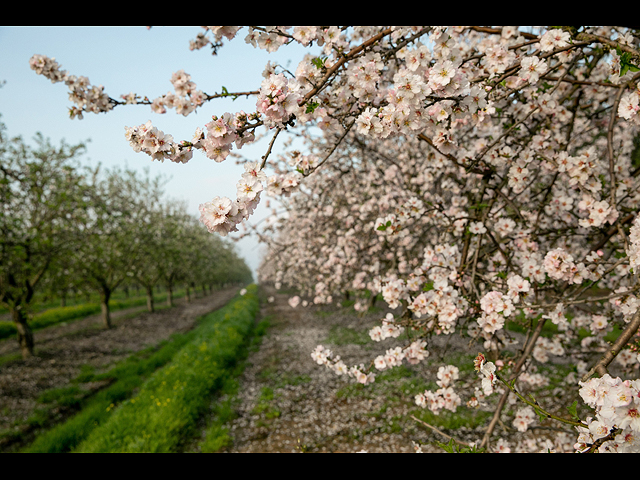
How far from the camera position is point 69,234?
1171cm

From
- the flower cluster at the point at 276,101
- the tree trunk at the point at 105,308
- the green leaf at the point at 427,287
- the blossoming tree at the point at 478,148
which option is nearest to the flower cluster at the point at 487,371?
the blossoming tree at the point at 478,148

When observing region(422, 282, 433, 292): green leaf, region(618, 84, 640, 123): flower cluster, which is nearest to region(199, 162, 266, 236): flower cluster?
region(422, 282, 433, 292): green leaf

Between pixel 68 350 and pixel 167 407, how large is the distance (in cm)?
812

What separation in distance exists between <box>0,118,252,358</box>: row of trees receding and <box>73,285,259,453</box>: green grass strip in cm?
500

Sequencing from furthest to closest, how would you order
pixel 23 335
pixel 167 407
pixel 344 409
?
pixel 23 335 < pixel 344 409 < pixel 167 407

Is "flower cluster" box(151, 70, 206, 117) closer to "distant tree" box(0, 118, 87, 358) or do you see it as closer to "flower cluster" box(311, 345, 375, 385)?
"flower cluster" box(311, 345, 375, 385)

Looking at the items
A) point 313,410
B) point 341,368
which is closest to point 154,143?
point 341,368

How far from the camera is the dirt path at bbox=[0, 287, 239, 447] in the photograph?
25.4 feet

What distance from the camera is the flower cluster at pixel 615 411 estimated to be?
49.8 inches

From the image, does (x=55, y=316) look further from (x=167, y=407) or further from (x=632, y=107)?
(x=632, y=107)

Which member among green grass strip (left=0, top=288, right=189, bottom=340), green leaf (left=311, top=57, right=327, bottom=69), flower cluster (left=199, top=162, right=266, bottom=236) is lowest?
green grass strip (left=0, top=288, right=189, bottom=340)

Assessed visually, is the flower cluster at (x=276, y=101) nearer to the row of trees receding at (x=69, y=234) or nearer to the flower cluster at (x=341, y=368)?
the flower cluster at (x=341, y=368)

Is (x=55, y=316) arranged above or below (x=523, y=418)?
above
